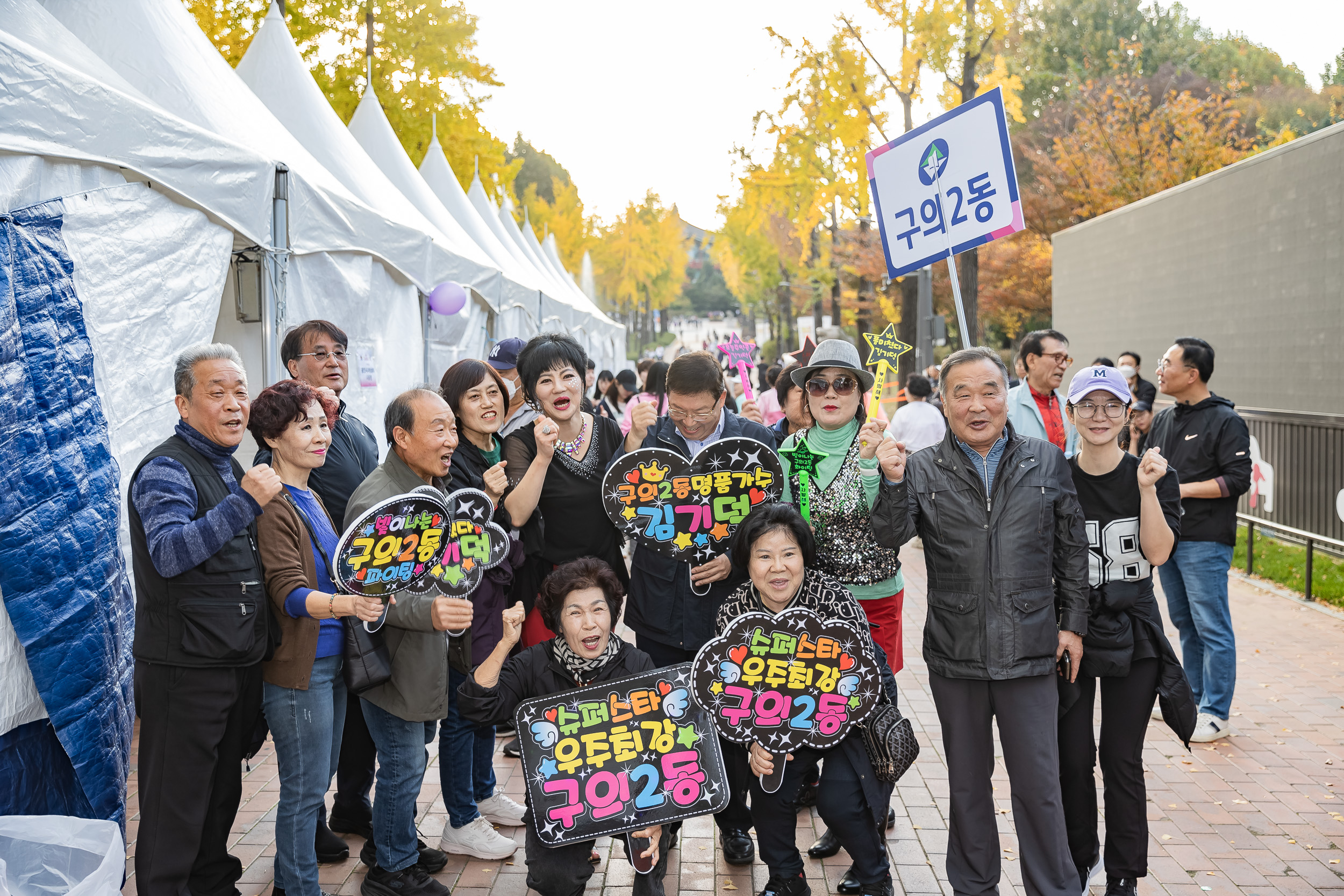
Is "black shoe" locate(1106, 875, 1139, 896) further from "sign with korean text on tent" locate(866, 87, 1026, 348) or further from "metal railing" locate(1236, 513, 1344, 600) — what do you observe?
"metal railing" locate(1236, 513, 1344, 600)

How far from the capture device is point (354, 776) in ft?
14.2

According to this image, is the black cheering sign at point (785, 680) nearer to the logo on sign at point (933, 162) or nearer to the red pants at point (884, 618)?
the red pants at point (884, 618)

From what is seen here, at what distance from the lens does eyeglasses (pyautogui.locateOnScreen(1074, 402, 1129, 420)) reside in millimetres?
3596

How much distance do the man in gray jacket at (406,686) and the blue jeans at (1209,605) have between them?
418 cm

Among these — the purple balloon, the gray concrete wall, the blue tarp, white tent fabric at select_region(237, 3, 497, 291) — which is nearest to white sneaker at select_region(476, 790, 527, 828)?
the blue tarp

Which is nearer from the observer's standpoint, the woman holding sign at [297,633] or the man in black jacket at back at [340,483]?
the woman holding sign at [297,633]

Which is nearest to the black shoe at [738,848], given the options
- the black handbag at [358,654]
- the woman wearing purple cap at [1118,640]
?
the woman wearing purple cap at [1118,640]

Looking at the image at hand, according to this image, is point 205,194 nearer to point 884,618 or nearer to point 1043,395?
point 884,618

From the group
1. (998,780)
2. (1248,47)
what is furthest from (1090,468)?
(1248,47)

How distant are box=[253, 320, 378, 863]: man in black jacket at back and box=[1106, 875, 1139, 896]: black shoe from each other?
304 cm

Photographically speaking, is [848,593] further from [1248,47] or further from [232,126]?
[1248,47]

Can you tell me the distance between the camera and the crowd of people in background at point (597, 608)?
3258 mm

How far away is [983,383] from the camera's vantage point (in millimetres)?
3430

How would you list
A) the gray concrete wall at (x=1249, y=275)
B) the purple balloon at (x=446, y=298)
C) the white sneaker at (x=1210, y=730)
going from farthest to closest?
the gray concrete wall at (x=1249, y=275) < the purple balloon at (x=446, y=298) < the white sneaker at (x=1210, y=730)
